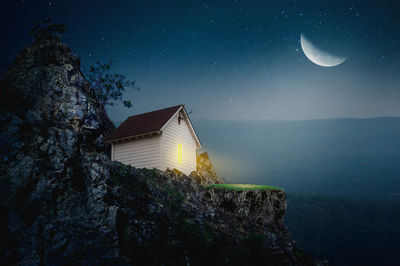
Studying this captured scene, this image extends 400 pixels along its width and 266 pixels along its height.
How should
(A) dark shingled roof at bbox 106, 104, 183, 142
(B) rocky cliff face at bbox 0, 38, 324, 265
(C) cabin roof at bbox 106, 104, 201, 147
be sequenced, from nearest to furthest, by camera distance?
(B) rocky cliff face at bbox 0, 38, 324, 265
(C) cabin roof at bbox 106, 104, 201, 147
(A) dark shingled roof at bbox 106, 104, 183, 142

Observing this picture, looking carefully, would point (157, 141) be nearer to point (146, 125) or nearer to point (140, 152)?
point (140, 152)

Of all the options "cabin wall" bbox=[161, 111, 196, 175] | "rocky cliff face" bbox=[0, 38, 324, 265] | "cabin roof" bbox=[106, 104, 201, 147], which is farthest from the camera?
"cabin roof" bbox=[106, 104, 201, 147]

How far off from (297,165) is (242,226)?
135 meters

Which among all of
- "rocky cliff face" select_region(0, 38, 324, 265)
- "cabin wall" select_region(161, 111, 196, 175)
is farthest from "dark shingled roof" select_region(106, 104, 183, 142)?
"rocky cliff face" select_region(0, 38, 324, 265)

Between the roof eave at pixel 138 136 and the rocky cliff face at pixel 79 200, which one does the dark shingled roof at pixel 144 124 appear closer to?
the roof eave at pixel 138 136

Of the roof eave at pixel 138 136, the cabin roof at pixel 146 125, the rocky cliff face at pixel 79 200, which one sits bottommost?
the rocky cliff face at pixel 79 200

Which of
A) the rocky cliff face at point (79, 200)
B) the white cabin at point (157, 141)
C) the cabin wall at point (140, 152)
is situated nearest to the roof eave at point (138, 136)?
the white cabin at point (157, 141)

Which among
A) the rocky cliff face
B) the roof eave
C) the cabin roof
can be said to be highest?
the cabin roof

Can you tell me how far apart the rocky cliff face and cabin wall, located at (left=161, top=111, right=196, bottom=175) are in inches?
152

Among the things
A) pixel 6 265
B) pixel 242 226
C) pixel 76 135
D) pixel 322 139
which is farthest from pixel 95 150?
pixel 322 139

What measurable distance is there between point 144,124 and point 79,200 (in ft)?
42.4

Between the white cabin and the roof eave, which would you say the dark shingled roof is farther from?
the roof eave

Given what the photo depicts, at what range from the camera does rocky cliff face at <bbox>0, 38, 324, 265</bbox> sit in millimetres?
9406

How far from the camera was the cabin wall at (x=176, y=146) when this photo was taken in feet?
67.7
